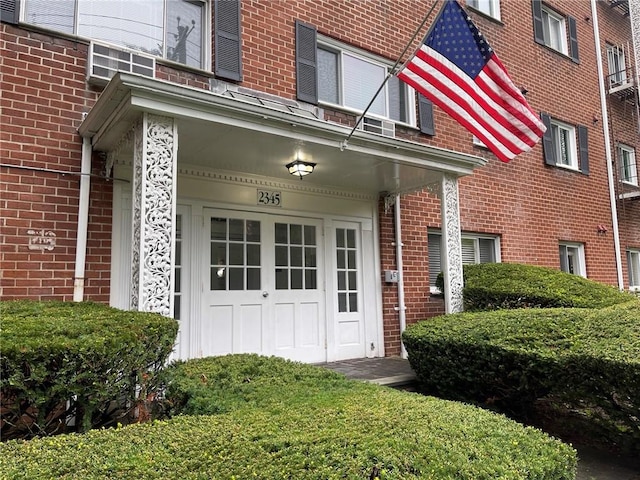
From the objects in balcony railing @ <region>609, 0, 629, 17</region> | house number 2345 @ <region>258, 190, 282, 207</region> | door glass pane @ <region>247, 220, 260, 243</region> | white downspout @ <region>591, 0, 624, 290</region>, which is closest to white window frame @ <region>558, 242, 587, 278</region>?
white downspout @ <region>591, 0, 624, 290</region>

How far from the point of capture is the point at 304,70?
21.0 ft

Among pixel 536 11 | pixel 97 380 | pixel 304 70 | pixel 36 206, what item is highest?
pixel 536 11

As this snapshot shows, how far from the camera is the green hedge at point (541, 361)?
3.49m

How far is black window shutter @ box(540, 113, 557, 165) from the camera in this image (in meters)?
9.63

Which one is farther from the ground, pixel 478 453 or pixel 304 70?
pixel 304 70

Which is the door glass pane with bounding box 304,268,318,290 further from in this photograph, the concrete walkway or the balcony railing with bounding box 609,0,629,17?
the balcony railing with bounding box 609,0,629,17

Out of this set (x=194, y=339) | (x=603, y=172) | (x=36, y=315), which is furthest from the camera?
(x=603, y=172)

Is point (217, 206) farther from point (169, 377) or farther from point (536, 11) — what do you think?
point (536, 11)

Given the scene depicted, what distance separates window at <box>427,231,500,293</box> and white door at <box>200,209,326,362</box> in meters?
2.20

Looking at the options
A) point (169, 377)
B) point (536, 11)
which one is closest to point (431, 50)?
point (169, 377)

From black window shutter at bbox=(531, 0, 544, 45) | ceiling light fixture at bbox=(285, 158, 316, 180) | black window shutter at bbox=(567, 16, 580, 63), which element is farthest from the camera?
black window shutter at bbox=(567, 16, 580, 63)

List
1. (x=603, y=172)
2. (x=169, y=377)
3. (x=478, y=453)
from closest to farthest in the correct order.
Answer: (x=478, y=453), (x=169, y=377), (x=603, y=172)

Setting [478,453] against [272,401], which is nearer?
[478,453]

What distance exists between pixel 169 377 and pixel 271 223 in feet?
9.50
